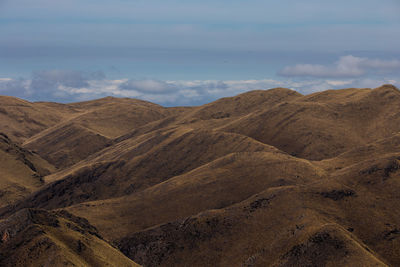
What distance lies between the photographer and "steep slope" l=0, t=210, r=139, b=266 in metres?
96.4

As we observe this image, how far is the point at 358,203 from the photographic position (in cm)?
14000

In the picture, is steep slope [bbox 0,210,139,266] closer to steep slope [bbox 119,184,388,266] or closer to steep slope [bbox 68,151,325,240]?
steep slope [bbox 119,184,388,266]

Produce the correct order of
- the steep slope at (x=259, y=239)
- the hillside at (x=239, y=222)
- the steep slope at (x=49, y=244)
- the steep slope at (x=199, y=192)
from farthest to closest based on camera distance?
the steep slope at (x=199, y=192), the steep slope at (x=259, y=239), the hillside at (x=239, y=222), the steep slope at (x=49, y=244)

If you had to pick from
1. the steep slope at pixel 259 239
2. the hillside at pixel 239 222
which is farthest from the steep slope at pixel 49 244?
the steep slope at pixel 259 239

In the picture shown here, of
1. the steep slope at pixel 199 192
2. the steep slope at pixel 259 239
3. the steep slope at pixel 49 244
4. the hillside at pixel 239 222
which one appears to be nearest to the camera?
the steep slope at pixel 49 244

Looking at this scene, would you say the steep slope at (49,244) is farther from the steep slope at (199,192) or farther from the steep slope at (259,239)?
the steep slope at (199,192)

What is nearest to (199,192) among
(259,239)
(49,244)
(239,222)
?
(239,222)

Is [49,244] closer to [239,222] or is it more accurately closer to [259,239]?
[259,239]

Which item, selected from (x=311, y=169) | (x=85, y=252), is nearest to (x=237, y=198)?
(x=311, y=169)

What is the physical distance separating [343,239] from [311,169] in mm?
66579

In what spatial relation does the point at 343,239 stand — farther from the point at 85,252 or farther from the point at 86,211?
the point at 86,211

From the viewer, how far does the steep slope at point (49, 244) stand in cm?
9644

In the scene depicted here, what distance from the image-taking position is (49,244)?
99375 millimetres

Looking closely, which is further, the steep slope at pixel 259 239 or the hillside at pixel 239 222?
the steep slope at pixel 259 239
